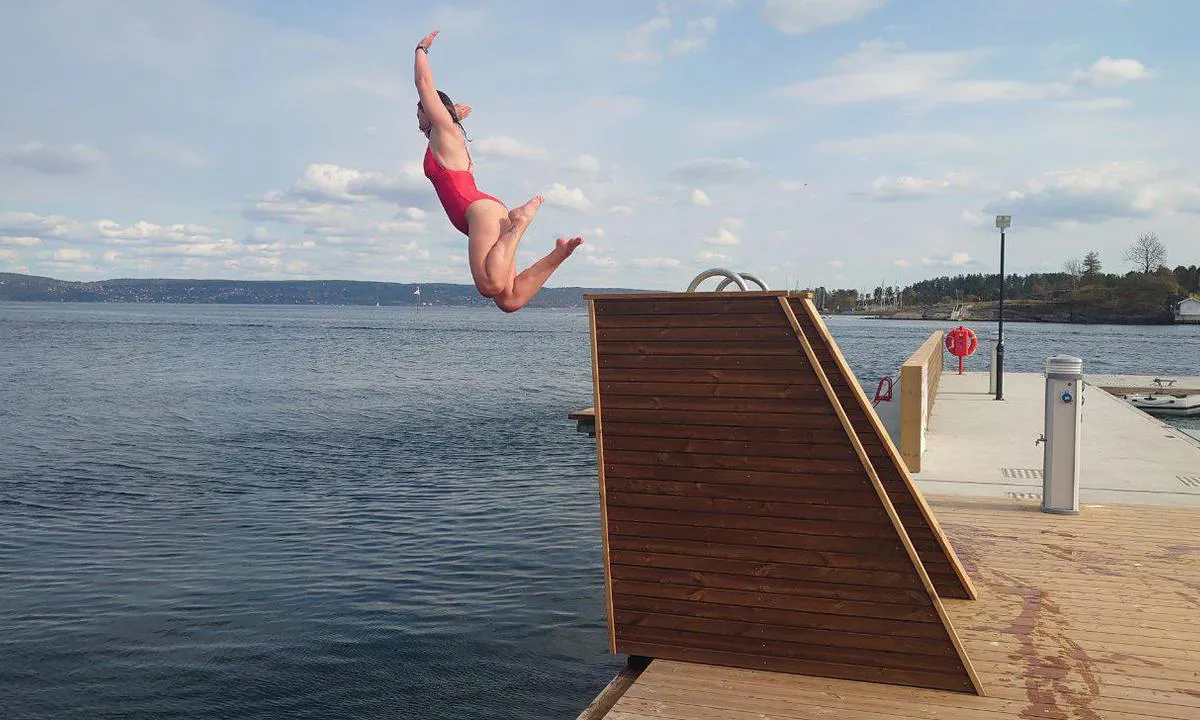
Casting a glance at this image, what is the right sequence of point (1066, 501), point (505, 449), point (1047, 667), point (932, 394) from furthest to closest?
1. point (505, 449)
2. point (932, 394)
3. point (1066, 501)
4. point (1047, 667)

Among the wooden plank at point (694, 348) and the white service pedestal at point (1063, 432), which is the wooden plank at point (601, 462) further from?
the white service pedestal at point (1063, 432)

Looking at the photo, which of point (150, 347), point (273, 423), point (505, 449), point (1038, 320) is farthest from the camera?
point (1038, 320)

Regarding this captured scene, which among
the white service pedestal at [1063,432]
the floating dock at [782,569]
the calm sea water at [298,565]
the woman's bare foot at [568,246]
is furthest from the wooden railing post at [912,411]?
the woman's bare foot at [568,246]

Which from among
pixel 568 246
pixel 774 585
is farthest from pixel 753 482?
pixel 568 246

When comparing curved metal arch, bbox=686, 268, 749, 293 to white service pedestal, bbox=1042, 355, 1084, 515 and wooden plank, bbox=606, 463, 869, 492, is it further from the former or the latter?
white service pedestal, bbox=1042, 355, 1084, 515

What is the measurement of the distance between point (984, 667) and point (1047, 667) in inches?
14.2

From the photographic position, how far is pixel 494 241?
4309mm

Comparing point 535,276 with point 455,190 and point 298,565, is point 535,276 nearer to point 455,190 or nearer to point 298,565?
point 455,190

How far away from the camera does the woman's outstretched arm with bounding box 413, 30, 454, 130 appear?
14.3 feet

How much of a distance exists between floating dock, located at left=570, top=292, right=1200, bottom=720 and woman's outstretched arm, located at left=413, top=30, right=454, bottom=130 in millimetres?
1767

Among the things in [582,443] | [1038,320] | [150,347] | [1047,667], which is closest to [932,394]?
[582,443]

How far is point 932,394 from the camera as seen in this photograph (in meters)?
18.6

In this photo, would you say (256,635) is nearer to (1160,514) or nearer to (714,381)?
(714,381)

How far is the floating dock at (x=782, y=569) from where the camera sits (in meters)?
5.31
